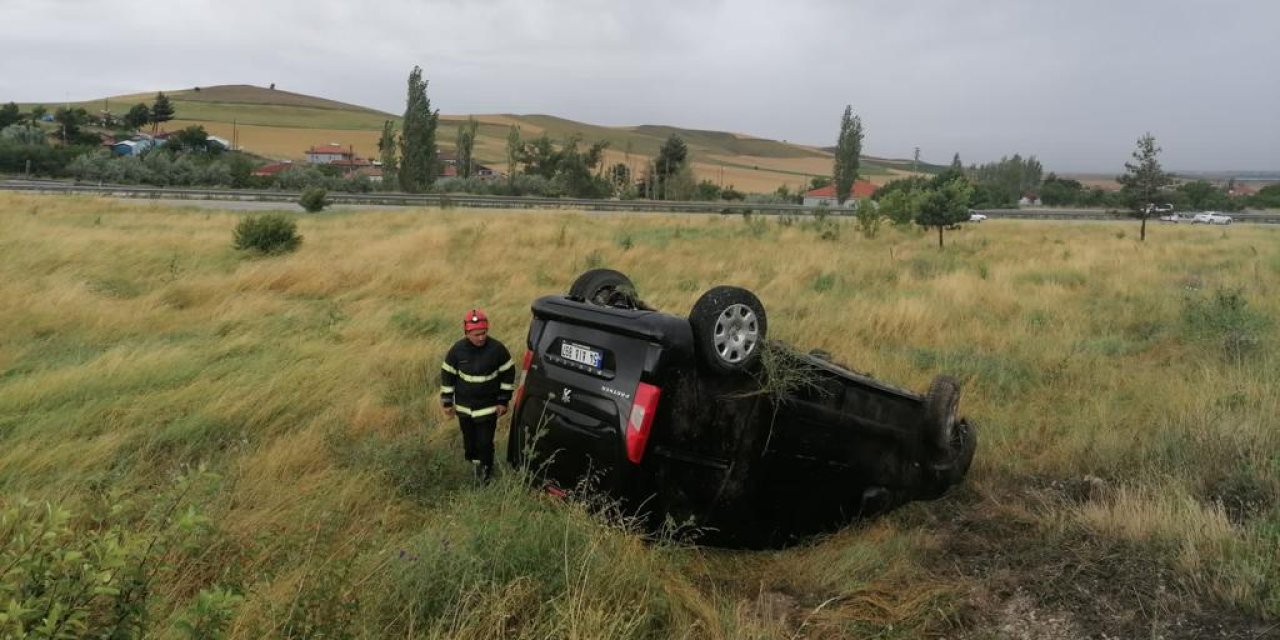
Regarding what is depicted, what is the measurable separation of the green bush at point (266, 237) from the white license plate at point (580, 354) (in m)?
13.1

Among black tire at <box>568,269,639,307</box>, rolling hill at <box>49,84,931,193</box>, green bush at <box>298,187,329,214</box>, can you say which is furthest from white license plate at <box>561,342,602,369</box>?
rolling hill at <box>49,84,931,193</box>

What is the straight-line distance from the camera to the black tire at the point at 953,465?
174 inches

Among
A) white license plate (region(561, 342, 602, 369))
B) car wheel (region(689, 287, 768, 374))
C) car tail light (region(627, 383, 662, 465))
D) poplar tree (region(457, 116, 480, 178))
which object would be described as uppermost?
poplar tree (region(457, 116, 480, 178))

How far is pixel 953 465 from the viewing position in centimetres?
449

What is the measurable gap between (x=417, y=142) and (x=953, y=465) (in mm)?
61820

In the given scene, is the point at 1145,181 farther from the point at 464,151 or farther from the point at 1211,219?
the point at 464,151

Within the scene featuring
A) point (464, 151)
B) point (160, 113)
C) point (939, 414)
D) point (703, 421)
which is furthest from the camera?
point (160, 113)

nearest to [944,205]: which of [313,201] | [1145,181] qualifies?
[1145,181]

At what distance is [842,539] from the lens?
12.7 feet

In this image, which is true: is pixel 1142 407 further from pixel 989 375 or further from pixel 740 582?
pixel 740 582

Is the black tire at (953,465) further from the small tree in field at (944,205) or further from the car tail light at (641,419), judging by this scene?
the small tree in field at (944,205)

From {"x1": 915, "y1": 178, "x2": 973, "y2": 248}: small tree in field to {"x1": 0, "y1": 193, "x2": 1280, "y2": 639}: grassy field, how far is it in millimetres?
11866

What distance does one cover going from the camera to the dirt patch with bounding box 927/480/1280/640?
2725 millimetres

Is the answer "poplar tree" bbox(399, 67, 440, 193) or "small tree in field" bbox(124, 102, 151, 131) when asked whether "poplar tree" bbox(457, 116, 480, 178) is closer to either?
"poplar tree" bbox(399, 67, 440, 193)
